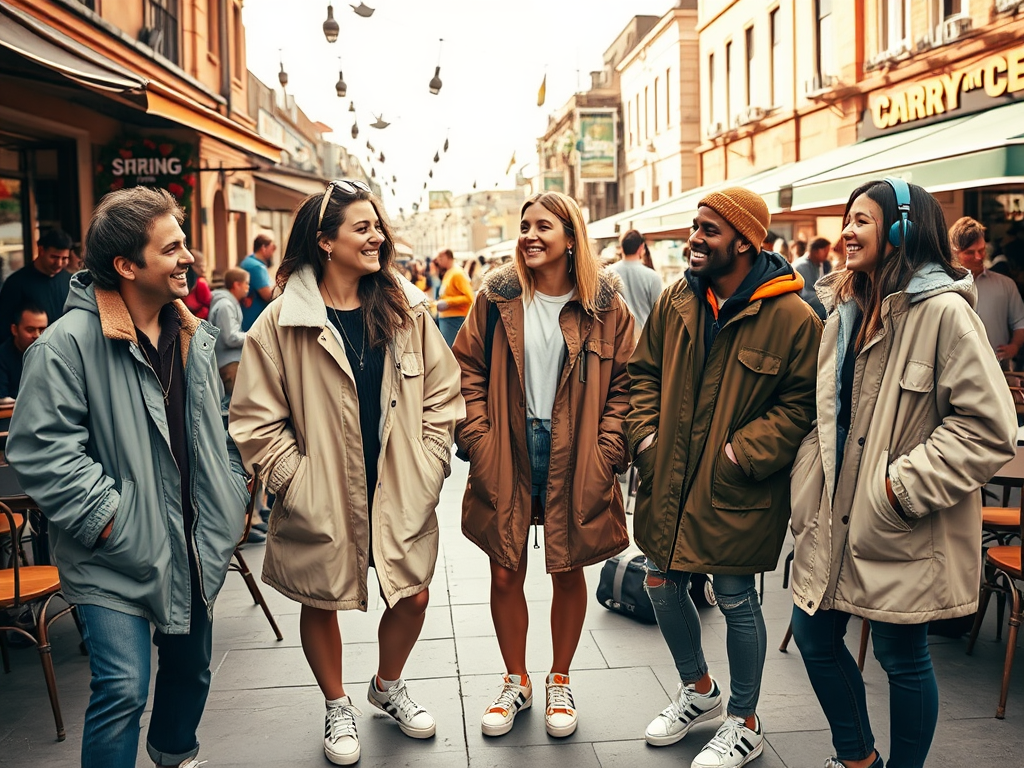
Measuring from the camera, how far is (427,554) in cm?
363

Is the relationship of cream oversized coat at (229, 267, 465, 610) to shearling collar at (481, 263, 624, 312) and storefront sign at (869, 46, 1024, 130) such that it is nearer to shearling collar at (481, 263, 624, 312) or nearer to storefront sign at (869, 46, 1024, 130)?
shearling collar at (481, 263, 624, 312)

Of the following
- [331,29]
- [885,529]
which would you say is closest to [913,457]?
[885,529]

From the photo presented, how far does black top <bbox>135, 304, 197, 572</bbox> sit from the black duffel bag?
248cm

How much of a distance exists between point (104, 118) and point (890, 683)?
1144 centimetres

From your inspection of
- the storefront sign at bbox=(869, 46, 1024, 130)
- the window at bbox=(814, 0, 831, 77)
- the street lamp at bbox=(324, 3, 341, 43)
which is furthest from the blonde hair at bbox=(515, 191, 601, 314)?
the window at bbox=(814, 0, 831, 77)

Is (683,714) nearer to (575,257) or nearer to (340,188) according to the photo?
(575,257)

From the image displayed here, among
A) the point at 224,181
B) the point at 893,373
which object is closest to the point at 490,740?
the point at 893,373

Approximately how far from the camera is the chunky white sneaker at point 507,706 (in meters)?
3.74

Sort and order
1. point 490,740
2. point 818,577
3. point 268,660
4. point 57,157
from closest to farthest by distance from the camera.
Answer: point 818,577, point 490,740, point 268,660, point 57,157

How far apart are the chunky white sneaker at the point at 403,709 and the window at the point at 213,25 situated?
1603 centimetres

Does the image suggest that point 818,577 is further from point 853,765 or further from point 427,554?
point 427,554

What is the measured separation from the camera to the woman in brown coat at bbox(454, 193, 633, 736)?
3.76m

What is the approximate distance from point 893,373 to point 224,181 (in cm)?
1535

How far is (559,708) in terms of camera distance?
379cm
